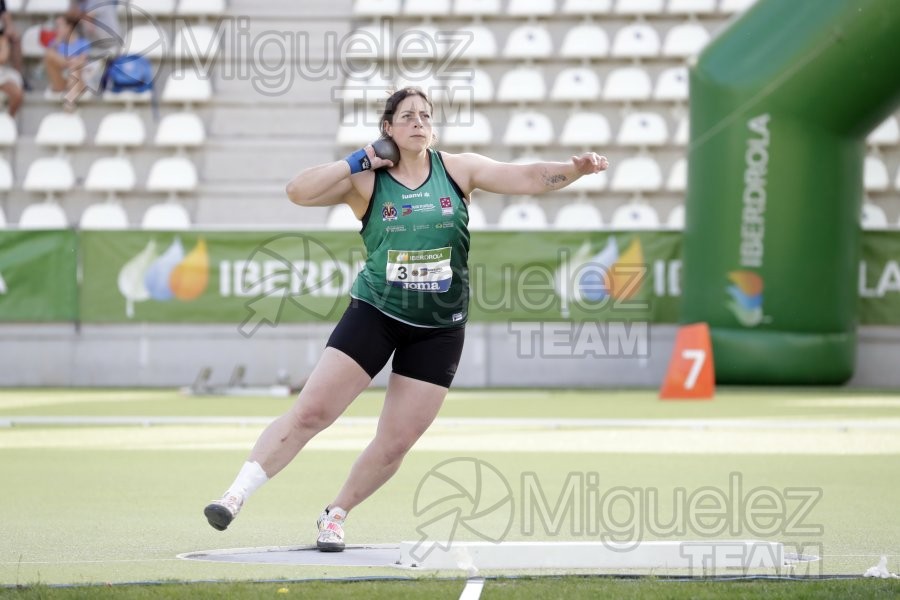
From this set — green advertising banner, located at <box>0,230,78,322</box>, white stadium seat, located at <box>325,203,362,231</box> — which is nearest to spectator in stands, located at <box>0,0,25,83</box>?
green advertising banner, located at <box>0,230,78,322</box>

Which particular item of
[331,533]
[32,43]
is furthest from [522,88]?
[331,533]

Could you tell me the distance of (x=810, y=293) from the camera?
15570 mm

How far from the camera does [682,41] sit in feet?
67.4

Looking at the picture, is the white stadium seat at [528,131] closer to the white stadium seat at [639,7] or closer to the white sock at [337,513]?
the white stadium seat at [639,7]

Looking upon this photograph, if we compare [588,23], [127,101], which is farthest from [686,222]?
[127,101]

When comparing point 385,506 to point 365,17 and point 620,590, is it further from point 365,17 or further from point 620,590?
point 365,17

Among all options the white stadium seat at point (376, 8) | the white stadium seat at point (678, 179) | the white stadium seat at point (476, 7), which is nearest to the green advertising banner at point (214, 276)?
the white stadium seat at point (678, 179)

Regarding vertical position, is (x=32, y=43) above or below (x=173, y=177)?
above

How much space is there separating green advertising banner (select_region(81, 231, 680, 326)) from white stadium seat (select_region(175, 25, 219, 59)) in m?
4.98

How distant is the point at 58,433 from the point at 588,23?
41.1 feet

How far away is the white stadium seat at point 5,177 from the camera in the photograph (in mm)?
19672

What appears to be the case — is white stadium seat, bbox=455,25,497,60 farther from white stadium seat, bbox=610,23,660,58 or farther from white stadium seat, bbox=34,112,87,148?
white stadium seat, bbox=34,112,87,148

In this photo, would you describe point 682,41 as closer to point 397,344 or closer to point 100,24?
point 100,24

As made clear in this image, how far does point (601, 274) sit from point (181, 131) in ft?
23.9
